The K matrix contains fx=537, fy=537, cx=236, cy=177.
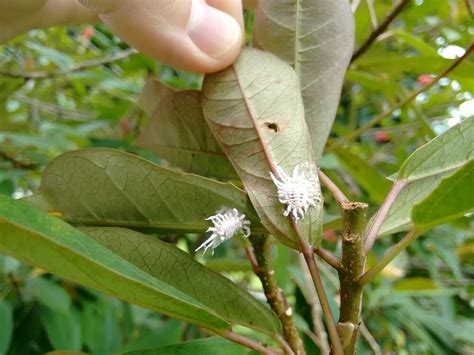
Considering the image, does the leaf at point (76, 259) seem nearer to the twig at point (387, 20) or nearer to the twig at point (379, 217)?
the twig at point (379, 217)

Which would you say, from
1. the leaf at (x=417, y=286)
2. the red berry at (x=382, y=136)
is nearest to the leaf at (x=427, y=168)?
the leaf at (x=417, y=286)

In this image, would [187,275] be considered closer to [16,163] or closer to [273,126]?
[273,126]

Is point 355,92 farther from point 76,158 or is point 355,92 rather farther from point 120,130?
point 76,158

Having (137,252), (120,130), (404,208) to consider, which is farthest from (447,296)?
(137,252)

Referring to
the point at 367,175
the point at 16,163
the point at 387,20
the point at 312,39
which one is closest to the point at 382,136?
the point at 367,175

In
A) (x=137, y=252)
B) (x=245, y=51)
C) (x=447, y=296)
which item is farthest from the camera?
(x=447, y=296)

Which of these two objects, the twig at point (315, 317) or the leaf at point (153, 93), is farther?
the twig at point (315, 317)

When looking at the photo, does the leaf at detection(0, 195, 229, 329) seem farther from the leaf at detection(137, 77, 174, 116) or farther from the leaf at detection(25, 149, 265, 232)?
the leaf at detection(137, 77, 174, 116)
